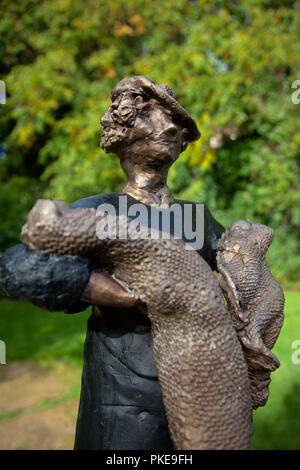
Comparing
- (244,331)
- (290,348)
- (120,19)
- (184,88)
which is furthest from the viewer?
(120,19)

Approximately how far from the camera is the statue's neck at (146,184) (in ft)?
5.05

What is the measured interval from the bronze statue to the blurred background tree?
5106 millimetres

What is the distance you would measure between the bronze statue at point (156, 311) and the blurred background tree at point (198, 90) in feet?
16.8

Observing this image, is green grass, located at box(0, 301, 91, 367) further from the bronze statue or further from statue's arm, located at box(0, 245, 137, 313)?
statue's arm, located at box(0, 245, 137, 313)

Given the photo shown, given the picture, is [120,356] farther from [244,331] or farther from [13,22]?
[13,22]

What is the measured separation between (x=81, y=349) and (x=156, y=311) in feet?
14.0

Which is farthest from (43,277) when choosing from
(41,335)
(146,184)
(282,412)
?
(41,335)

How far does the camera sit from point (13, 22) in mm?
9039

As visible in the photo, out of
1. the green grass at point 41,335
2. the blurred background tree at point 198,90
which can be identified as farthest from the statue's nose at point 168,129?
the blurred background tree at point 198,90

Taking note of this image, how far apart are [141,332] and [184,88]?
5.95 meters

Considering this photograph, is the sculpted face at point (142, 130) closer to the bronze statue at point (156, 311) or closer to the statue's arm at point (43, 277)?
the bronze statue at point (156, 311)

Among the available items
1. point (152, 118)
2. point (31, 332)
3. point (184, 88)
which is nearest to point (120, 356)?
point (152, 118)

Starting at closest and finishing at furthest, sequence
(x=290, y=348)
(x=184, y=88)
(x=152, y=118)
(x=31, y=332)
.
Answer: (x=152, y=118) < (x=290, y=348) < (x=31, y=332) < (x=184, y=88)

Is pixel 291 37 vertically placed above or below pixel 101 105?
above
